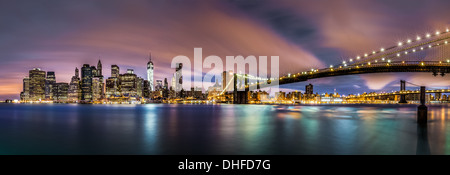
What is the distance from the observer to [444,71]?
43000 mm

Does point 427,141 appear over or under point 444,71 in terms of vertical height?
under

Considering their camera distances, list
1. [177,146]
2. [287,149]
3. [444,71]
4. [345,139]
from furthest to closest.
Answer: [444,71]
[345,139]
[177,146]
[287,149]

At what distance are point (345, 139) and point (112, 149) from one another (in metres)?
12.8

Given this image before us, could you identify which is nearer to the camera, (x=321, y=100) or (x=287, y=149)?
(x=287, y=149)

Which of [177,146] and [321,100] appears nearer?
[177,146]
